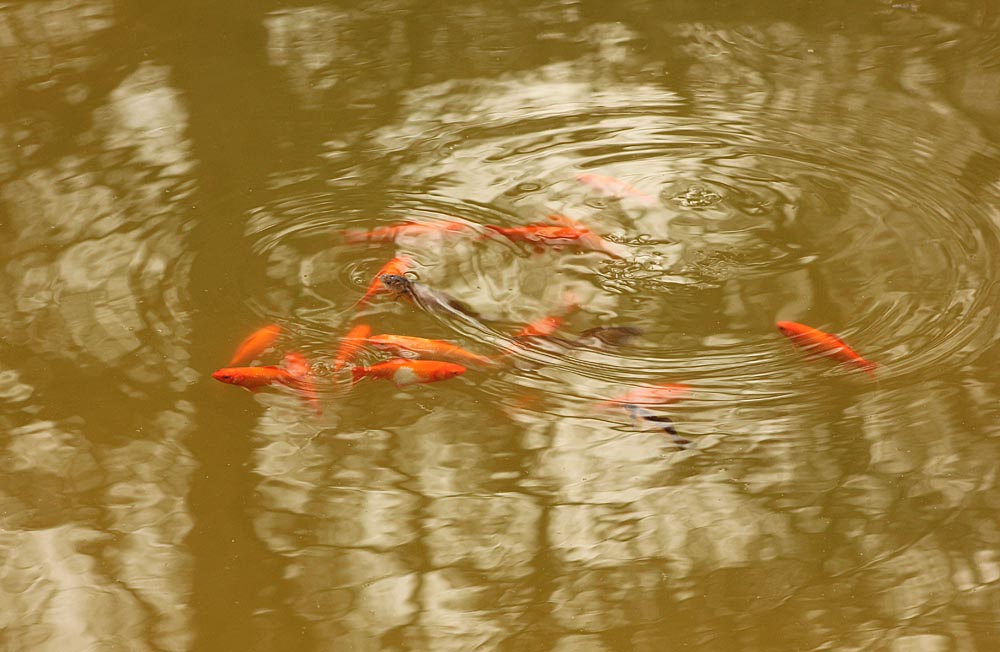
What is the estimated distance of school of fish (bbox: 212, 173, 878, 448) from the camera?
2547 millimetres

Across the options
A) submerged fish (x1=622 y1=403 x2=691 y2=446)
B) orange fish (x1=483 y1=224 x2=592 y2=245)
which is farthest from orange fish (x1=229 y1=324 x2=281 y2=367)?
submerged fish (x1=622 y1=403 x2=691 y2=446)

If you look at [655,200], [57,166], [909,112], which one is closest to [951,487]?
[655,200]

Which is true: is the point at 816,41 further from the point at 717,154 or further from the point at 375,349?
the point at 375,349

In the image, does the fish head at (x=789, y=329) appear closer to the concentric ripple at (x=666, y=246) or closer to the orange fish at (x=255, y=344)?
the concentric ripple at (x=666, y=246)

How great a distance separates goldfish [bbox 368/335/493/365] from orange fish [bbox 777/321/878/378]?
77 cm

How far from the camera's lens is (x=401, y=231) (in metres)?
3.17

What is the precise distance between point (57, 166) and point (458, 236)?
1455 mm

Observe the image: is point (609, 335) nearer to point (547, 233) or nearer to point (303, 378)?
point (547, 233)

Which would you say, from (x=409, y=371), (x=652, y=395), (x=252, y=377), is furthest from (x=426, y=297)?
(x=652, y=395)

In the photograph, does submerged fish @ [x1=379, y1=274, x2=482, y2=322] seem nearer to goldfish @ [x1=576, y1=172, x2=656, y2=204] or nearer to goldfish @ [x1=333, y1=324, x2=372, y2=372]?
goldfish @ [x1=333, y1=324, x2=372, y2=372]

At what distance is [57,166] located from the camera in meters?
3.57

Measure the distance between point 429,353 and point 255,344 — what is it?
1.47 feet

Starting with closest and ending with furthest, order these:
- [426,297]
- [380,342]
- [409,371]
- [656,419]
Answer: [656,419] → [409,371] → [380,342] → [426,297]

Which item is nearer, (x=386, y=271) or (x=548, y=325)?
(x=548, y=325)
